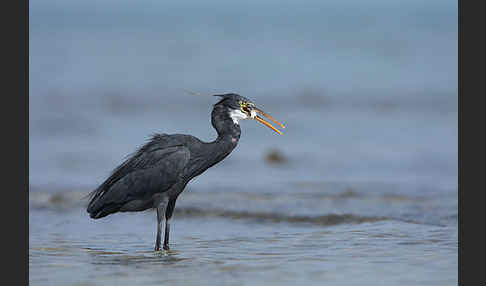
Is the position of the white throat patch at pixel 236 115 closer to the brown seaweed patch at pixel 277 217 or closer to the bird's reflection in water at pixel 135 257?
the bird's reflection in water at pixel 135 257

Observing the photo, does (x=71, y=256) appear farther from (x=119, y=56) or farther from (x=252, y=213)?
(x=119, y=56)

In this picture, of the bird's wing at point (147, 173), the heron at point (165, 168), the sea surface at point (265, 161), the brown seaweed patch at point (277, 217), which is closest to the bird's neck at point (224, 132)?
the heron at point (165, 168)

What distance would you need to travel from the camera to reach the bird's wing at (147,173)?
26.5 feet

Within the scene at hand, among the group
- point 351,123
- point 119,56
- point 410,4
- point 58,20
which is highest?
point 410,4

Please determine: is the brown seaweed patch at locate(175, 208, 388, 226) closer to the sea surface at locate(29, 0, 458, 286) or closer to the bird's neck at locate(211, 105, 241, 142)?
the sea surface at locate(29, 0, 458, 286)

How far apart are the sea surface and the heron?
0.50m

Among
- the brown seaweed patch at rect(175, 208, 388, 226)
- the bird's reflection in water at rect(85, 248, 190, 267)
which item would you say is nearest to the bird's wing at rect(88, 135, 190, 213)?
the bird's reflection in water at rect(85, 248, 190, 267)

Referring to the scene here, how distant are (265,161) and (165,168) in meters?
7.36

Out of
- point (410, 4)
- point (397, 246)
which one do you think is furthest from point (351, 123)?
point (410, 4)

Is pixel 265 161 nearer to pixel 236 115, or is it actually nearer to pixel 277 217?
pixel 277 217

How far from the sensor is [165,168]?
8.06 meters

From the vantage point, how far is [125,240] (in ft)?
29.7

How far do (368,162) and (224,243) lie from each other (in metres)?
7.00

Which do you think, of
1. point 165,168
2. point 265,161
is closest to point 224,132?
point 165,168
